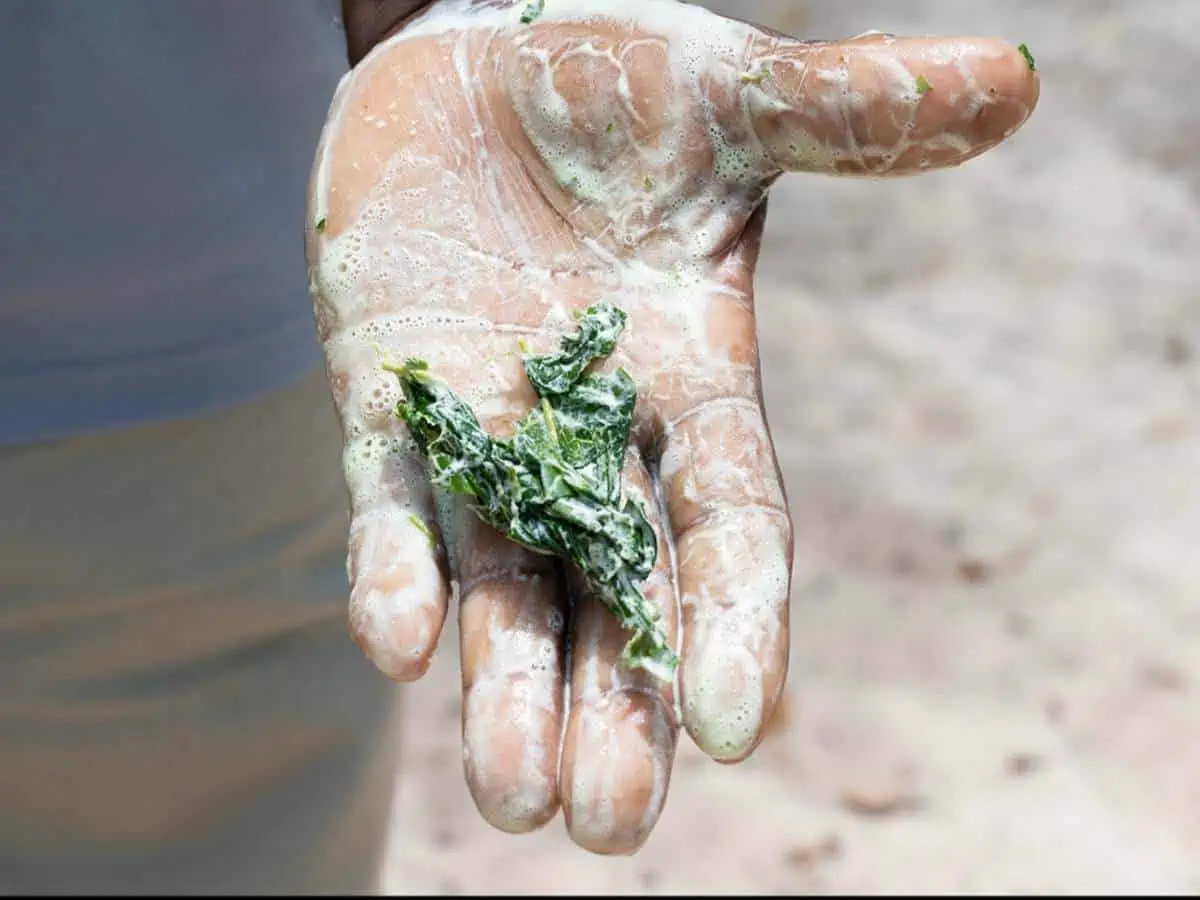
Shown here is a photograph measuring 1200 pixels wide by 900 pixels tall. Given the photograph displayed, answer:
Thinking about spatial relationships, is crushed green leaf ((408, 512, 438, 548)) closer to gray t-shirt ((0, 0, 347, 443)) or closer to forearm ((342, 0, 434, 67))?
gray t-shirt ((0, 0, 347, 443))

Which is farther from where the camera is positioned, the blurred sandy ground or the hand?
the blurred sandy ground

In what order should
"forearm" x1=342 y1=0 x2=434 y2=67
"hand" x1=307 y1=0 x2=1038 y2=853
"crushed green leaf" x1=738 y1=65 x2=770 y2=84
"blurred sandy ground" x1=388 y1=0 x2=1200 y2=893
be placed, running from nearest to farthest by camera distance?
1. "hand" x1=307 y1=0 x2=1038 y2=853
2. "crushed green leaf" x1=738 y1=65 x2=770 y2=84
3. "forearm" x1=342 y1=0 x2=434 y2=67
4. "blurred sandy ground" x1=388 y1=0 x2=1200 y2=893

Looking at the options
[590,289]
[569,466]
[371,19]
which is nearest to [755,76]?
[590,289]

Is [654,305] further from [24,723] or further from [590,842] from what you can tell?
[24,723]

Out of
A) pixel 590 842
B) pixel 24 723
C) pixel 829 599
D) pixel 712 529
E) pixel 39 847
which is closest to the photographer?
pixel 590 842

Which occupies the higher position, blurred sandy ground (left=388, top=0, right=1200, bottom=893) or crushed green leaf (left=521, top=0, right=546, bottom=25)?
crushed green leaf (left=521, top=0, right=546, bottom=25)

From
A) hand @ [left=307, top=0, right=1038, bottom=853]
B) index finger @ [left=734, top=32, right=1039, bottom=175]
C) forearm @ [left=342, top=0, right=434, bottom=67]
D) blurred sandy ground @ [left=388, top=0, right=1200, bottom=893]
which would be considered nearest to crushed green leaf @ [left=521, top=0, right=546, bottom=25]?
hand @ [left=307, top=0, right=1038, bottom=853]

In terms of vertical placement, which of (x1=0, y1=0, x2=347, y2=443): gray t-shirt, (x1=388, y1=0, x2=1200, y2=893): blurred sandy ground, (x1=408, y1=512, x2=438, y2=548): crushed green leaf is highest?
(x1=0, y1=0, x2=347, y2=443): gray t-shirt

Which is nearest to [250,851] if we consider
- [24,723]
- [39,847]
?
[39,847]
